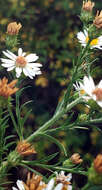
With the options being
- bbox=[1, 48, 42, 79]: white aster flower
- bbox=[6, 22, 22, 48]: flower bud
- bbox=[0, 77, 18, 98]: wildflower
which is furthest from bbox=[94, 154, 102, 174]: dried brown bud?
bbox=[6, 22, 22, 48]: flower bud

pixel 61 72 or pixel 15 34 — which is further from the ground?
pixel 61 72

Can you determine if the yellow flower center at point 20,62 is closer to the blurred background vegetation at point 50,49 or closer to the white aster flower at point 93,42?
the white aster flower at point 93,42

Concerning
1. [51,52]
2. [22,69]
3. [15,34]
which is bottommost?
[22,69]

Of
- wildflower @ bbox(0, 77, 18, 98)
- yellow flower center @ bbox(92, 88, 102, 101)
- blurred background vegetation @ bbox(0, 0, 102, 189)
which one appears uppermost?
blurred background vegetation @ bbox(0, 0, 102, 189)

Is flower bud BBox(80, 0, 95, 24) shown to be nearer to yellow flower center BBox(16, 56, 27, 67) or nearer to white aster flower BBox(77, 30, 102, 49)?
white aster flower BBox(77, 30, 102, 49)

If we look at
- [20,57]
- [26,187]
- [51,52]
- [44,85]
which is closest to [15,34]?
[20,57]

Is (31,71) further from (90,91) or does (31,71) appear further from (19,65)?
(90,91)

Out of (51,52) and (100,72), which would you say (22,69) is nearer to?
(100,72)

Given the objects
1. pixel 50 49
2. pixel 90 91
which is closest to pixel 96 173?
pixel 90 91
